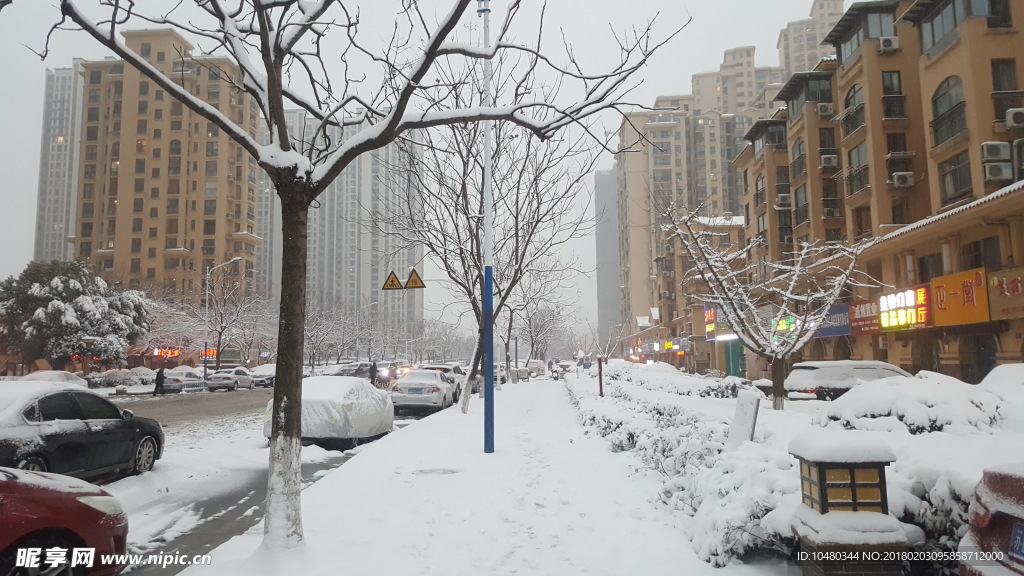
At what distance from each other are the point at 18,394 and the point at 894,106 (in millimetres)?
32472

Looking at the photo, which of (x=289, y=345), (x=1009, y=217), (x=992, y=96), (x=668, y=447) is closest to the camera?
(x=289, y=345)

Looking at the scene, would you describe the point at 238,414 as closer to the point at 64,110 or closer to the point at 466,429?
the point at 466,429

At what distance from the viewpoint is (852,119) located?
97.4ft

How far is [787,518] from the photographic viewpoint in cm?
424

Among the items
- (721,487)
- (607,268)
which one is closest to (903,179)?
(721,487)

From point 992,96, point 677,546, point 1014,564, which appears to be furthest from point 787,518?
point 992,96

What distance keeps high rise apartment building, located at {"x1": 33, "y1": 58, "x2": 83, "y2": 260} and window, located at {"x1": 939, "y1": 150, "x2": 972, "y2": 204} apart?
458 feet

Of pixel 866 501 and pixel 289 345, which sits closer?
pixel 866 501

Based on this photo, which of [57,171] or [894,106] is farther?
[57,171]

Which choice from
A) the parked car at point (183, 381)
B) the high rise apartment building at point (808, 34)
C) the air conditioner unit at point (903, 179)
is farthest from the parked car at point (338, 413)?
the high rise apartment building at point (808, 34)

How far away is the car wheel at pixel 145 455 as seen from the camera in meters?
9.45

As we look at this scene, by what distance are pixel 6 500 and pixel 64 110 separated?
157905mm

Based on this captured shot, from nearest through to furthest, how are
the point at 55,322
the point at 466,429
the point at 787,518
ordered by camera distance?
the point at 787,518 < the point at 466,429 < the point at 55,322

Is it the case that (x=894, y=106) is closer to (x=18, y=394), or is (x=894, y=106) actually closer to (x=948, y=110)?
(x=948, y=110)
